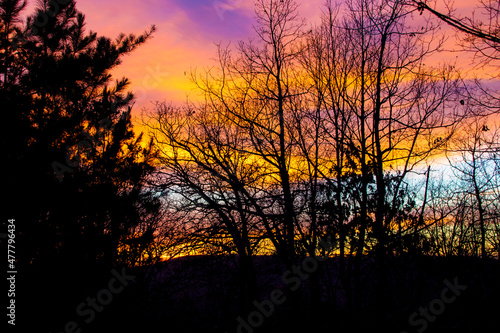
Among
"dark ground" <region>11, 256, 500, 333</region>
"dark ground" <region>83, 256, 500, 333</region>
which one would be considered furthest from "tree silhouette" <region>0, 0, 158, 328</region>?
"dark ground" <region>83, 256, 500, 333</region>

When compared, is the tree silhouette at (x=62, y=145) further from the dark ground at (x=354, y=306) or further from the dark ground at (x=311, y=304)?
the dark ground at (x=354, y=306)

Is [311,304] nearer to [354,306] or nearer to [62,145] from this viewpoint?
[354,306]

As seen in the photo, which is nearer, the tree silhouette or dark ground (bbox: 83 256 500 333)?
the tree silhouette

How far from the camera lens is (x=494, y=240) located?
21.0 meters

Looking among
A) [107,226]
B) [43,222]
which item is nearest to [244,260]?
[107,226]

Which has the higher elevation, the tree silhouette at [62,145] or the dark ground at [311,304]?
the tree silhouette at [62,145]

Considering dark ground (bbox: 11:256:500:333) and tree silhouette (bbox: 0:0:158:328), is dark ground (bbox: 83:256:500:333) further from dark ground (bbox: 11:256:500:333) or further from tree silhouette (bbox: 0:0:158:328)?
tree silhouette (bbox: 0:0:158:328)

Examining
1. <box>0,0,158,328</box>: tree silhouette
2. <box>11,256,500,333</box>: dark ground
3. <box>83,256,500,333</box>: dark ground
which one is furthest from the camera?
<box>83,256,500,333</box>: dark ground

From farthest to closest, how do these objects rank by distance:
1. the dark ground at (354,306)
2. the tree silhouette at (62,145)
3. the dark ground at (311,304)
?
1. the dark ground at (354,306)
2. the dark ground at (311,304)
3. the tree silhouette at (62,145)

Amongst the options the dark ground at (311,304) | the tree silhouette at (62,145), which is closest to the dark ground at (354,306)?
the dark ground at (311,304)

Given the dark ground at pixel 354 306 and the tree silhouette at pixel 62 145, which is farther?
the dark ground at pixel 354 306

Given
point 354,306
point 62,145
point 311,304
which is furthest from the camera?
point 311,304

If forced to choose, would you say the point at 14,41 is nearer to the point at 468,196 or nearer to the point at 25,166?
the point at 25,166

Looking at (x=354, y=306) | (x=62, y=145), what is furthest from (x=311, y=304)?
(x=62, y=145)
